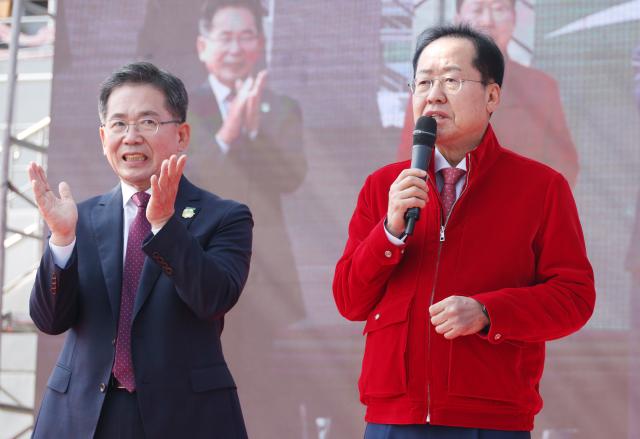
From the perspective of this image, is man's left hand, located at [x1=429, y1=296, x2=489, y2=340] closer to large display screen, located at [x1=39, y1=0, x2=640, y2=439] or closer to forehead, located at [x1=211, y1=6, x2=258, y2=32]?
large display screen, located at [x1=39, y1=0, x2=640, y2=439]

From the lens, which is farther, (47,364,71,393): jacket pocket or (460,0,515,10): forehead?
(460,0,515,10): forehead

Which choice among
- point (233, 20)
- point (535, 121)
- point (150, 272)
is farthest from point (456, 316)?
point (233, 20)

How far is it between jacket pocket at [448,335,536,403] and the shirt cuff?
80cm

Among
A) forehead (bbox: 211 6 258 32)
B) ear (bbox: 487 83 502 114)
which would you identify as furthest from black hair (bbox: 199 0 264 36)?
ear (bbox: 487 83 502 114)

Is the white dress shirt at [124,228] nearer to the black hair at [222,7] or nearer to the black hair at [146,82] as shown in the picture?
the black hair at [146,82]

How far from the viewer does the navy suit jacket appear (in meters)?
1.84

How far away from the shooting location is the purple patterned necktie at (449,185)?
1.88m

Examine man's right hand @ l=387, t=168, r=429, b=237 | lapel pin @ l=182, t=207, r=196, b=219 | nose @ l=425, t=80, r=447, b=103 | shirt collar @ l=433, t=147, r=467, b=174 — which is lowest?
lapel pin @ l=182, t=207, r=196, b=219

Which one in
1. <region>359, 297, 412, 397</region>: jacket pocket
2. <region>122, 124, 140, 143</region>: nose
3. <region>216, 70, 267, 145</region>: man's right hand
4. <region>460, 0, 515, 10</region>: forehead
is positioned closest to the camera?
<region>359, 297, 412, 397</region>: jacket pocket

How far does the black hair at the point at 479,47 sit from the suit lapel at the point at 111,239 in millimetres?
727

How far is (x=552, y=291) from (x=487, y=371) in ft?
0.64

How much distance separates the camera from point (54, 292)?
1855 millimetres

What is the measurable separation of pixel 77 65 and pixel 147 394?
2.79m

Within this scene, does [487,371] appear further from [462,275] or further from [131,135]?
[131,135]
